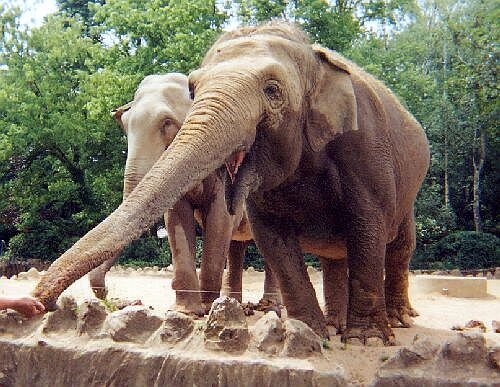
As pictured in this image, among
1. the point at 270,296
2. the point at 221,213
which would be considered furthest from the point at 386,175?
the point at 270,296

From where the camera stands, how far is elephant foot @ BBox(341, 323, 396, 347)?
4020 mm

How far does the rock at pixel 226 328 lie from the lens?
2834mm

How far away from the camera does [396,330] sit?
16.5 ft

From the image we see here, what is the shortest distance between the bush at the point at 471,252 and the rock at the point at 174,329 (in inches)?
550

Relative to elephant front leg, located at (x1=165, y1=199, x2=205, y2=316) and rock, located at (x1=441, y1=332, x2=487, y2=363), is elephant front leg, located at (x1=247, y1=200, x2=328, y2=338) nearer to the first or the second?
elephant front leg, located at (x1=165, y1=199, x2=205, y2=316)

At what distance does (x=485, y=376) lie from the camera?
243 cm

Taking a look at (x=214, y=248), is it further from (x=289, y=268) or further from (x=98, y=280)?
(x=289, y=268)

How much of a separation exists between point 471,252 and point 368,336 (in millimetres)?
13023

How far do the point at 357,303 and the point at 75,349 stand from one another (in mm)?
1764

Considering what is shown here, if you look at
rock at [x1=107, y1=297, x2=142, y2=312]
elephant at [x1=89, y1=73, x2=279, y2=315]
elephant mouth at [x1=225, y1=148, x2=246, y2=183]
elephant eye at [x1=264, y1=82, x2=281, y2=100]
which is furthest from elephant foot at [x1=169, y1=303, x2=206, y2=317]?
elephant eye at [x1=264, y1=82, x2=281, y2=100]

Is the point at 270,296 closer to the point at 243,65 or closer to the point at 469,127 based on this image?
the point at 243,65

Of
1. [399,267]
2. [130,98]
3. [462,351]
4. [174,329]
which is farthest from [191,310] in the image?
[130,98]

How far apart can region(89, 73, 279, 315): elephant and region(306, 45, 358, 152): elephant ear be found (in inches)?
63.2

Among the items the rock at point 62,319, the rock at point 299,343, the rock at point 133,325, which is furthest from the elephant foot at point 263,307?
the rock at point 299,343
